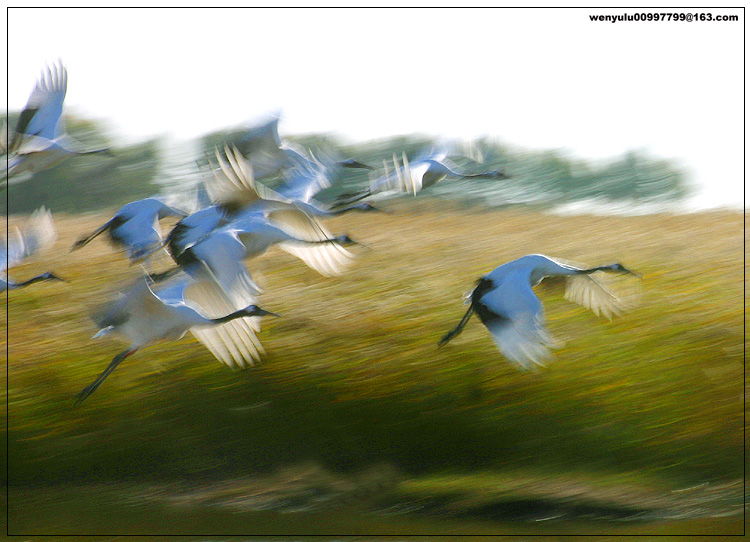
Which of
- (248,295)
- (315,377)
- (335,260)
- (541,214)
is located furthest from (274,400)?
(541,214)

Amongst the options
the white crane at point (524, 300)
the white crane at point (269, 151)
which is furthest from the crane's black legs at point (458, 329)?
the white crane at point (269, 151)

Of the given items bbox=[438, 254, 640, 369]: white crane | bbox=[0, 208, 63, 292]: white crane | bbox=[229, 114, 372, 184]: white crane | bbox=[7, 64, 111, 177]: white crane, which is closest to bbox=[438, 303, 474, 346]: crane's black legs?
bbox=[438, 254, 640, 369]: white crane

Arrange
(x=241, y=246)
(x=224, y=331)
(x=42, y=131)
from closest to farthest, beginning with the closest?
(x=241, y=246) < (x=224, y=331) < (x=42, y=131)

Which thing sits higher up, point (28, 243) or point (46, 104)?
point (46, 104)

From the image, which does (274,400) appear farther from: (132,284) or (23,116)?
(23,116)

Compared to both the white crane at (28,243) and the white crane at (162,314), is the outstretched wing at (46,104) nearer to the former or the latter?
the white crane at (28,243)

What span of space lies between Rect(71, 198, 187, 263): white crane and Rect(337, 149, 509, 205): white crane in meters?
0.53

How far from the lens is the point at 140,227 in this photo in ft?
7.04

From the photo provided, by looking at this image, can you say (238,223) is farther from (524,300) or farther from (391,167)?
(524,300)

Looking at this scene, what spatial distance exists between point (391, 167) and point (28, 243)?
121cm

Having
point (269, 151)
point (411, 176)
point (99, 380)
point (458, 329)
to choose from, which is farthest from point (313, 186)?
point (99, 380)

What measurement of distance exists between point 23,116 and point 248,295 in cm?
94

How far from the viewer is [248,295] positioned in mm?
1953

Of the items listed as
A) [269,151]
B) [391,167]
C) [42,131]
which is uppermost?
[42,131]
